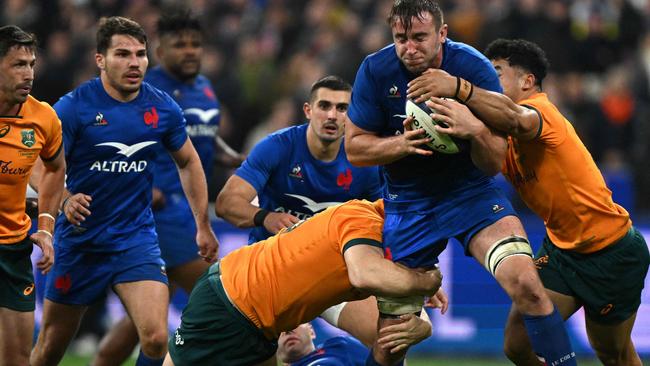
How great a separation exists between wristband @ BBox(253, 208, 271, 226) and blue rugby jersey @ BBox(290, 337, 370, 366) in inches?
48.6

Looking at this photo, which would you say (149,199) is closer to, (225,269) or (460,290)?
(225,269)

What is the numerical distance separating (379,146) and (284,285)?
97cm

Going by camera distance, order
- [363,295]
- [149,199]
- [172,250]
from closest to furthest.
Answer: [363,295]
[149,199]
[172,250]

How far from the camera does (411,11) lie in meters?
6.63

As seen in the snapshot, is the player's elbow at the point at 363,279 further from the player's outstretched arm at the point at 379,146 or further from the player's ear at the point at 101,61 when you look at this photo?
the player's ear at the point at 101,61

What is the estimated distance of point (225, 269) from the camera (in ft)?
22.2

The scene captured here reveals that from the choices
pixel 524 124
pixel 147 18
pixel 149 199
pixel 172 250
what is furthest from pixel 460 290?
pixel 147 18

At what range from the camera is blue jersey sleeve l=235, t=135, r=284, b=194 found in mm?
8266

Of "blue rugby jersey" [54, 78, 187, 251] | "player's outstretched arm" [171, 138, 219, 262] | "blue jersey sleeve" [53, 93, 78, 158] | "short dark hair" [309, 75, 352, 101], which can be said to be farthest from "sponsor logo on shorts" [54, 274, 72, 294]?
"short dark hair" [309, 75, 352, 101]

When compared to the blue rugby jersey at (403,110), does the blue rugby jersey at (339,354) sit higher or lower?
lower

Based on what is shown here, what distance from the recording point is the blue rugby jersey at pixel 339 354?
6.83m

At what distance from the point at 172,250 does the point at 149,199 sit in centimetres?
111

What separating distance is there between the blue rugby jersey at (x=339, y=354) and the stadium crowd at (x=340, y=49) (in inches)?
223

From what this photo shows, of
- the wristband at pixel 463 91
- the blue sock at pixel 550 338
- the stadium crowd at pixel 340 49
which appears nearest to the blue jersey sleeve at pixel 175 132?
the wristband at pixel 463 91
